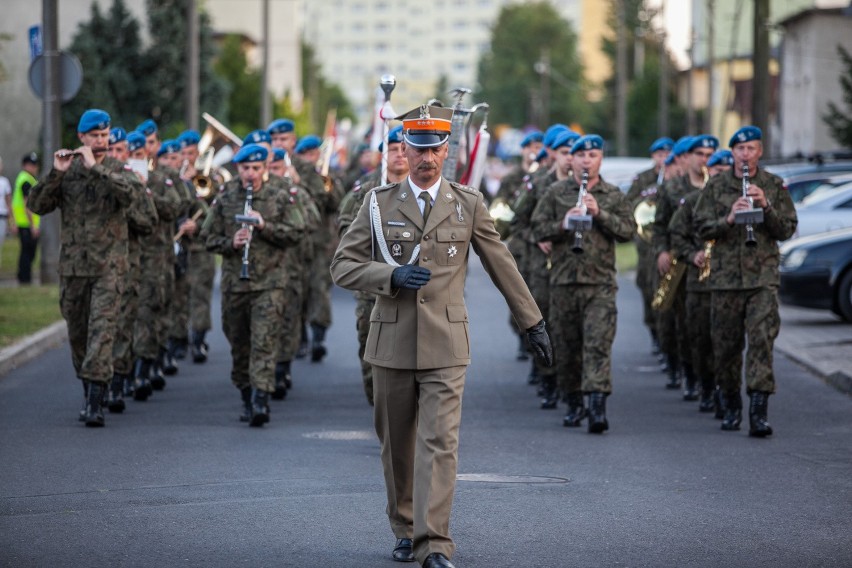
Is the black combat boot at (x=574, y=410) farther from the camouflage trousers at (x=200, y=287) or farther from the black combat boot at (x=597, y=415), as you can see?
the camouflage trousers at (x=200, y=287)

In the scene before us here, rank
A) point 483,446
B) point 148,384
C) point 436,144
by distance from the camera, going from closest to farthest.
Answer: point 436,144 < point 483,446 < point 148,384

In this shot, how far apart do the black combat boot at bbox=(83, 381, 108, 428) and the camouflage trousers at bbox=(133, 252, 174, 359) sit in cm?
185

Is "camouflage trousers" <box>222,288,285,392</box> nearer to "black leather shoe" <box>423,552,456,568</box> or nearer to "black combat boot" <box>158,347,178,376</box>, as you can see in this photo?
"black combat boot" <box>158,347,178,376</box>

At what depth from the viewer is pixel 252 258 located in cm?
1184

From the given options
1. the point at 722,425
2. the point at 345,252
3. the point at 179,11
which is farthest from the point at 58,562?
the point at 179,11

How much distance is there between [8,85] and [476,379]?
36555 millimetres

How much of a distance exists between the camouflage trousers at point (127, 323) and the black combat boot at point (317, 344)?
3.86 metres

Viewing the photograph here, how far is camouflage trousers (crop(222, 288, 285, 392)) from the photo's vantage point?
11.5m

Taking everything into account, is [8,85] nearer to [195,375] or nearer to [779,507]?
[195,375]

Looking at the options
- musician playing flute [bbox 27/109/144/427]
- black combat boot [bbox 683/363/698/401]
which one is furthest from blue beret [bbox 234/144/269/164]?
black combat boot [bbox 683/363/698/401]

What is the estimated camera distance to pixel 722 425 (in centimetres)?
→ 1155

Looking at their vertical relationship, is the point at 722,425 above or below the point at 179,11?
below

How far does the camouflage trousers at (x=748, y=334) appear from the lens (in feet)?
36.4

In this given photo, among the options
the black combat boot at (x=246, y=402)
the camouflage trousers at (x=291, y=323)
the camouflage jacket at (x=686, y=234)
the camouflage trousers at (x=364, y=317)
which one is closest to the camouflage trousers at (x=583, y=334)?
the camouflage jacket at (x=686, y=234)
